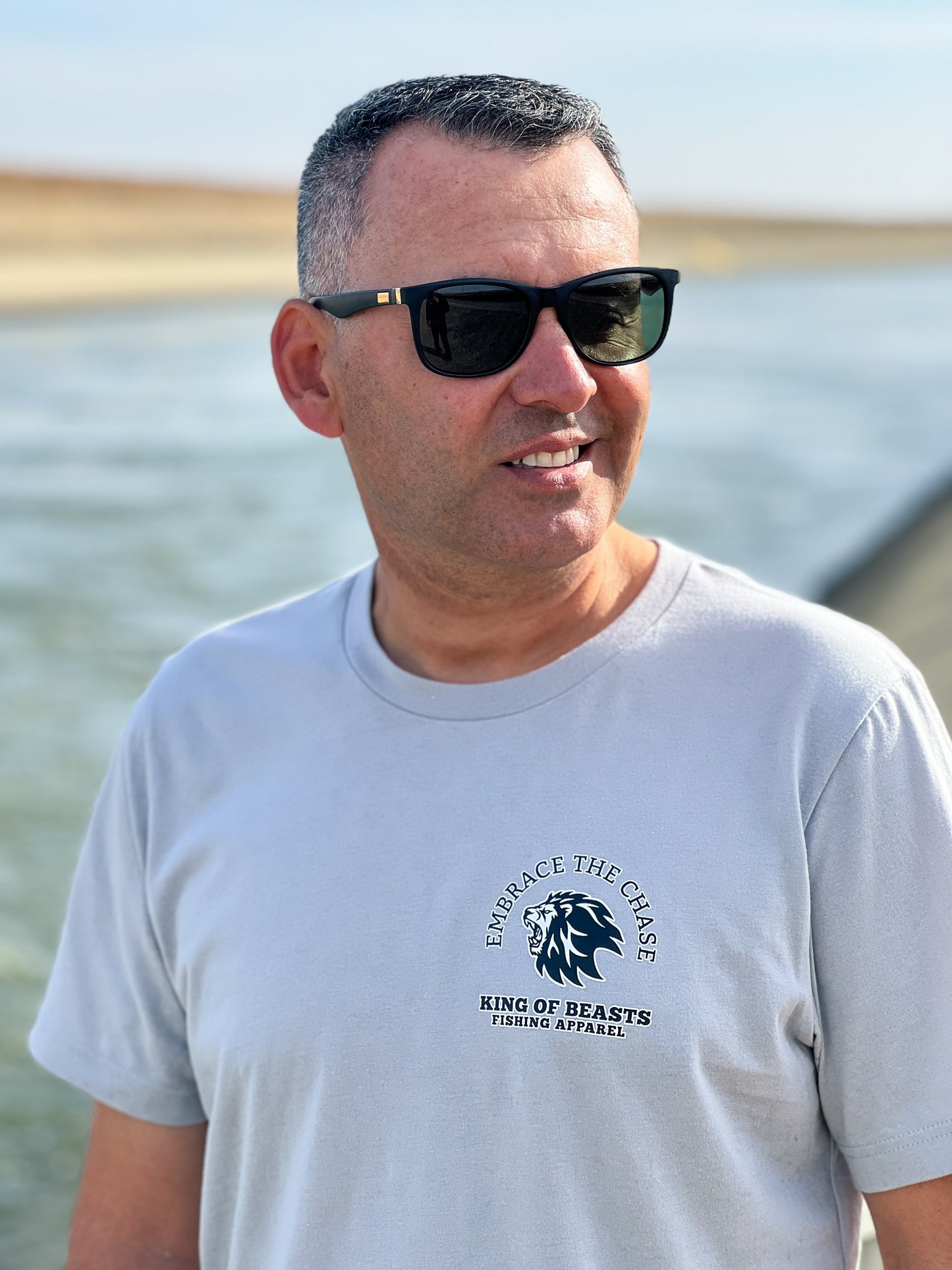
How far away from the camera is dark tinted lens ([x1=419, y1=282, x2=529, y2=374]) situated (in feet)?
5.58

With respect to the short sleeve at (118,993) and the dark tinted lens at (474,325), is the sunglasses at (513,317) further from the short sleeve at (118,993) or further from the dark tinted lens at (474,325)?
the short sleeve at (118,993)

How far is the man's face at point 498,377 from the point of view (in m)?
1.72

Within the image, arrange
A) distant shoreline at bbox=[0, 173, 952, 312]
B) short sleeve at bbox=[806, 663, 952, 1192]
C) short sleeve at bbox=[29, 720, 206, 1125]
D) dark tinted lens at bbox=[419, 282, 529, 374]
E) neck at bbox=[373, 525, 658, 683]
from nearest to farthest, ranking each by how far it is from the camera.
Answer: short sleeve at bbox=[806, 663, 952, 1192] → dark tinted lens at bbox=[419, 282, 529, 374] → neck at bbox=[373, 525, 658, 683] → short sleeve at bbox=[29, 720, 206, 1125] → distant shoreline at bbox=[0, 173, 952, 312]

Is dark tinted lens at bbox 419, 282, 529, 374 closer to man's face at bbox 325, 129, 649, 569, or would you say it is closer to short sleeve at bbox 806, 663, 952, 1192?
man's face at bbox 325, 129, 649, 569

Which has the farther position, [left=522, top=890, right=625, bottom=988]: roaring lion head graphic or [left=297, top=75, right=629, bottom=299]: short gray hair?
[left=297, top=75, right=629, bottom=299]: short gray hair

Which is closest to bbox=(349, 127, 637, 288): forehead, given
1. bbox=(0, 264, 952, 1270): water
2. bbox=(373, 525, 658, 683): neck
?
bbox=(373, 525, 658, 683): neck

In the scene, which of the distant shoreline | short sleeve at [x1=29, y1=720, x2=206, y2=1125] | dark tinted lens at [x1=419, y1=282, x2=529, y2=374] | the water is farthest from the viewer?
the distant shoreline

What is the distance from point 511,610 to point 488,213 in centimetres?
49

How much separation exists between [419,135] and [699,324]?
34007 millimetres

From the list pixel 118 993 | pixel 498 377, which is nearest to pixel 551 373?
pixel 498 377

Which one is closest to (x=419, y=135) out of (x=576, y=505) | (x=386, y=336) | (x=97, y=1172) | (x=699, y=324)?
(x=386, y=336)

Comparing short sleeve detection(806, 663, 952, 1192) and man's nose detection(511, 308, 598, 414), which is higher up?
man's nose detection(511, 308, 598, 414)

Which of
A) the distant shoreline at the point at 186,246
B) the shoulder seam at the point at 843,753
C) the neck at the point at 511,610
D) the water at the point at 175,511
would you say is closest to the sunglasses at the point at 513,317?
the neck at the point at 511,610

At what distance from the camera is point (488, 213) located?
1.71m
